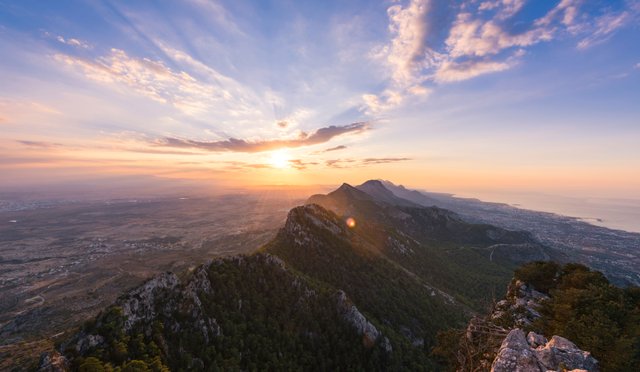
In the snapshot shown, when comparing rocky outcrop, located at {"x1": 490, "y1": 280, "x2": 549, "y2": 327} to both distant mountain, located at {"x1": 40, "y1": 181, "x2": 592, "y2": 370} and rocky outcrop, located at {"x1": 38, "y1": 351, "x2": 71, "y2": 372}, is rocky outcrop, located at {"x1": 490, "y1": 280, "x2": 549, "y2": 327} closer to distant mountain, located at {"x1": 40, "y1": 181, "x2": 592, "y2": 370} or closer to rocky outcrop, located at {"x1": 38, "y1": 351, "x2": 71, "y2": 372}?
distant mountain, located at {"x1": 40, "y1": 181, "x2": 592, "y2": 370}

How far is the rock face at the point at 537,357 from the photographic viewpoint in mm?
18375

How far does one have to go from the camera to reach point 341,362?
59906 mm

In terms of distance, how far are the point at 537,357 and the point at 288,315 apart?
170 ft

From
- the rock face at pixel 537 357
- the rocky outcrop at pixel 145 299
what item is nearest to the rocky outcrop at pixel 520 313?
the rock face at pixel 537 357

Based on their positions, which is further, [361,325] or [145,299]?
[361,325]

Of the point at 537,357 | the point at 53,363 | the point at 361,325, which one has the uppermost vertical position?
the point at 537,357

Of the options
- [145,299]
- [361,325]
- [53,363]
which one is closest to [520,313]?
[361,325]

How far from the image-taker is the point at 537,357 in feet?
63.0

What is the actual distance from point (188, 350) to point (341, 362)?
32083 millimetres

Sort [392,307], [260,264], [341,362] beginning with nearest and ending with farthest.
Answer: [341,362]
[260,264]
[392,307]

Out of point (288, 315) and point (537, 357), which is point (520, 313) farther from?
point (288, 315)

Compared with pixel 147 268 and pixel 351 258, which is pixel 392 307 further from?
pixel 147 268

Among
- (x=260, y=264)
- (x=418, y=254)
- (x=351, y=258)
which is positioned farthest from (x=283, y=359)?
(x=418, y=254)

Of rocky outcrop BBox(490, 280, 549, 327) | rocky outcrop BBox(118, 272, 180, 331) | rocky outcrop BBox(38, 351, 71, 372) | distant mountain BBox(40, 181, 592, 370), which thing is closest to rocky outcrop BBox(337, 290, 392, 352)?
distant mountain BBox(40, 181, 592, 370)
